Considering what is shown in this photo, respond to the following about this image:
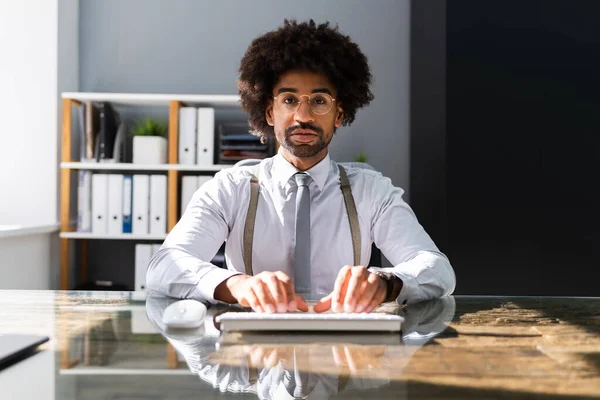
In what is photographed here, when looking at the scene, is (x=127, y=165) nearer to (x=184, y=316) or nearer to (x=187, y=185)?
(x=187, y=185)

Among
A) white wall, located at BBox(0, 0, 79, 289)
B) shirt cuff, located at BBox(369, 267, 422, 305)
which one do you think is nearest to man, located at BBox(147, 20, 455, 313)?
shirt cuff, located at BBox(369, 267, 422, 305)

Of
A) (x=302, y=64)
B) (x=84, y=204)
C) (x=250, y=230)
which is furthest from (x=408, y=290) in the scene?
(x=84, y=204)

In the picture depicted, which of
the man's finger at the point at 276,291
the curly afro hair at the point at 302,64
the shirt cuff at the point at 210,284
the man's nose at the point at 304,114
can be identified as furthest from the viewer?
the curly afro hair at the point at 302,64

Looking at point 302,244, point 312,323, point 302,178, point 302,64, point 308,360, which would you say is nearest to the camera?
point 308,360

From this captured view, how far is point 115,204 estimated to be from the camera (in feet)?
10.5

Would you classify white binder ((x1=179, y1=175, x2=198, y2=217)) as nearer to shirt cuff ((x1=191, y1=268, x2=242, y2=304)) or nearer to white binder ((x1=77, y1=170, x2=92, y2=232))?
white binder ((x1=77, y1=170, x2=92, y2=232))

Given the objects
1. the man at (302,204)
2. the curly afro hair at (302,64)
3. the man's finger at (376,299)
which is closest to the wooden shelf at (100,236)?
the curly afro hair at (302,64)

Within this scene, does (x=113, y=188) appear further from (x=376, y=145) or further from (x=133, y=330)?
(x=133, y=330)

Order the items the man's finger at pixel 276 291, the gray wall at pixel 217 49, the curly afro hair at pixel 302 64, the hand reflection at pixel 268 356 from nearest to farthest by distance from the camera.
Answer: the hand reflection at pixel 268 356 → the man's finger at pixel 276 291 → the curly afro hair at pixel 302 64 → the gray wall at pixel 217 49

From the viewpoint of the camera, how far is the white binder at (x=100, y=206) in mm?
3188

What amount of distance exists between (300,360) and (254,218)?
1.04 metres

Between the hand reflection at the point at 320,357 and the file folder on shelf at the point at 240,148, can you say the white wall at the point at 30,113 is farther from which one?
the hand reflection at the point at 320,357

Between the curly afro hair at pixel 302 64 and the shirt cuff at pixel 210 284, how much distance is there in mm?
873

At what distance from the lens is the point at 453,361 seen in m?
0.71
